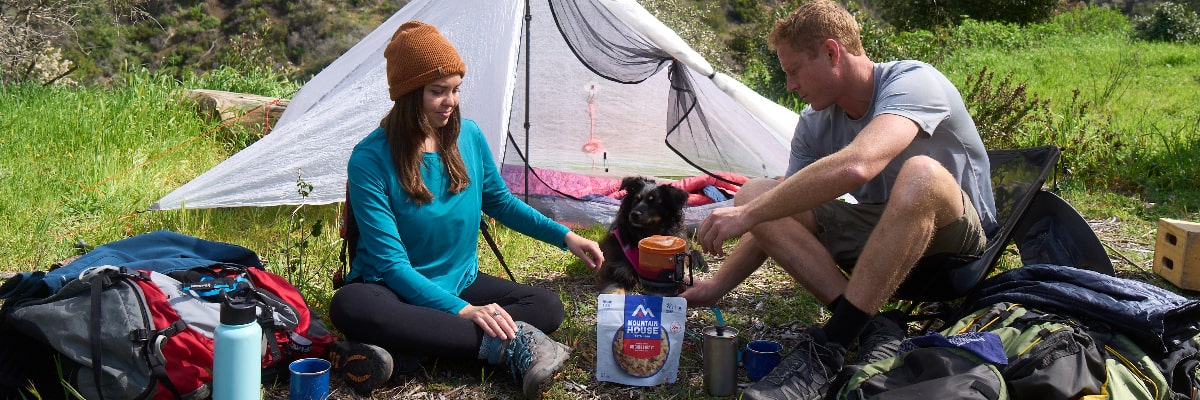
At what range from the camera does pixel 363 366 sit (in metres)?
2.54

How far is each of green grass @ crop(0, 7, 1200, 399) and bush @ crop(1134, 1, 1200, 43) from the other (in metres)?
8.48

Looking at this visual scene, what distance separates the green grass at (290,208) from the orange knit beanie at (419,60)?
2.82 feet

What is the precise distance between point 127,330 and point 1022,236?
9.95 feet

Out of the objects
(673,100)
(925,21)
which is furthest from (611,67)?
(925,21)

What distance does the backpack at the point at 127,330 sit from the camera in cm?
222

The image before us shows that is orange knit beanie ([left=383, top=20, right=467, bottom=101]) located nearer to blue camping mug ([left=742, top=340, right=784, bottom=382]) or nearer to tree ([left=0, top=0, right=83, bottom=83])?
blue camping mug ([left=742, top=340, right=784, bottom=382])

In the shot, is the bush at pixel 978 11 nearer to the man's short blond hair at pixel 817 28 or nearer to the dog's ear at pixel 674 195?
the dog's ear at pixel 674 195

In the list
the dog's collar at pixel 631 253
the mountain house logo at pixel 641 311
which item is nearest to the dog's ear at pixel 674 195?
the dog's collar at pixel 631 253

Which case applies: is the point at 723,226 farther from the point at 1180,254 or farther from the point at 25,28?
the point at 25,28

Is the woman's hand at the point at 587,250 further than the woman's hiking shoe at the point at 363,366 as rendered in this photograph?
Yes

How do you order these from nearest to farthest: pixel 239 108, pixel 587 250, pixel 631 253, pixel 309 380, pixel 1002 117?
pixel 309 380
pixel 587 250
pixel 631 253
pixel 1002 117
pixel 239 108

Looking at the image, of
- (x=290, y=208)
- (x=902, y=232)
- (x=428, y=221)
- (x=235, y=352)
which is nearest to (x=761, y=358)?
(x=902, y=232)

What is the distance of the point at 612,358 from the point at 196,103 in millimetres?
4986

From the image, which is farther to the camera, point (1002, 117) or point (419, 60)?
point (1002, 117)
